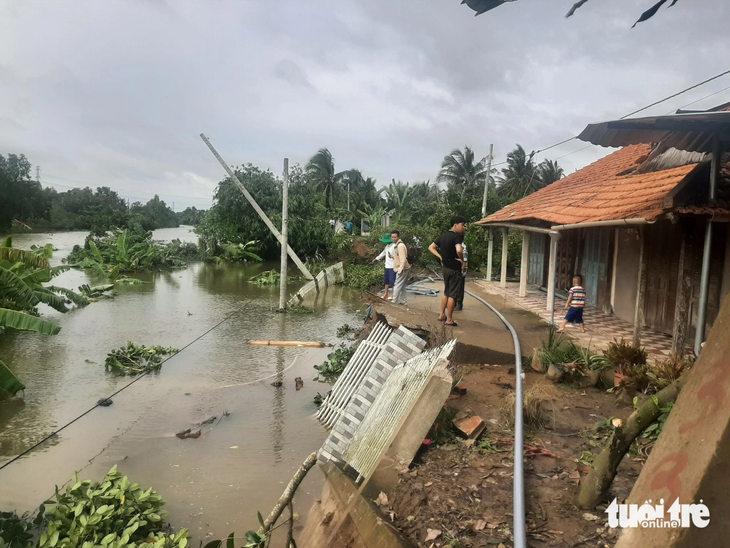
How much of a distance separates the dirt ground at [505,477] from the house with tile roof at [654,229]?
2021 mm

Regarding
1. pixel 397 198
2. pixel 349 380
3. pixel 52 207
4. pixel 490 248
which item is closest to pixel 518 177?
pixel 397 198

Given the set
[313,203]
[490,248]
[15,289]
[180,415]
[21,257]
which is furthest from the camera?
[313,203]

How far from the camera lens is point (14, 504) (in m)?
4.74

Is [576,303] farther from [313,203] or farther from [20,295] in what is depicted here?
[313,203]

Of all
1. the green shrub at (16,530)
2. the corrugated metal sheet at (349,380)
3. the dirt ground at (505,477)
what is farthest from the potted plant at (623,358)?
the green shrub at (16,530)

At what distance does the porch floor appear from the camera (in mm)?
7788

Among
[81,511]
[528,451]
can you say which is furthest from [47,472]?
[528,451]

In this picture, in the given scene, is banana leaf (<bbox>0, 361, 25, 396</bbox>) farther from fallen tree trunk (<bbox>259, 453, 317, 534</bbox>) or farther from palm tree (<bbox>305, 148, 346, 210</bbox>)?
palm tree (<bbox>305, 148, 346, 210</bbox>)

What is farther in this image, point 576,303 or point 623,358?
point 576,303

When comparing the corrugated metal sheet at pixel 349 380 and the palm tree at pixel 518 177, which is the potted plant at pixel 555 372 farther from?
the palm tree at pixel 518 177

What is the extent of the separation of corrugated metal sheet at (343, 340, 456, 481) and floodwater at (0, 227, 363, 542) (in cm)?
81

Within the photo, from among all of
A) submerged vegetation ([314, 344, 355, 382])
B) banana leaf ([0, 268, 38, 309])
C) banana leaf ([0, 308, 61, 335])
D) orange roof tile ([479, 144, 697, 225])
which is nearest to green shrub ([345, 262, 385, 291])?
orange roof tile ([479, 144, 697, 225])

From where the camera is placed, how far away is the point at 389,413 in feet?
15.4

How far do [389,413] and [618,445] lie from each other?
6.67 feet
